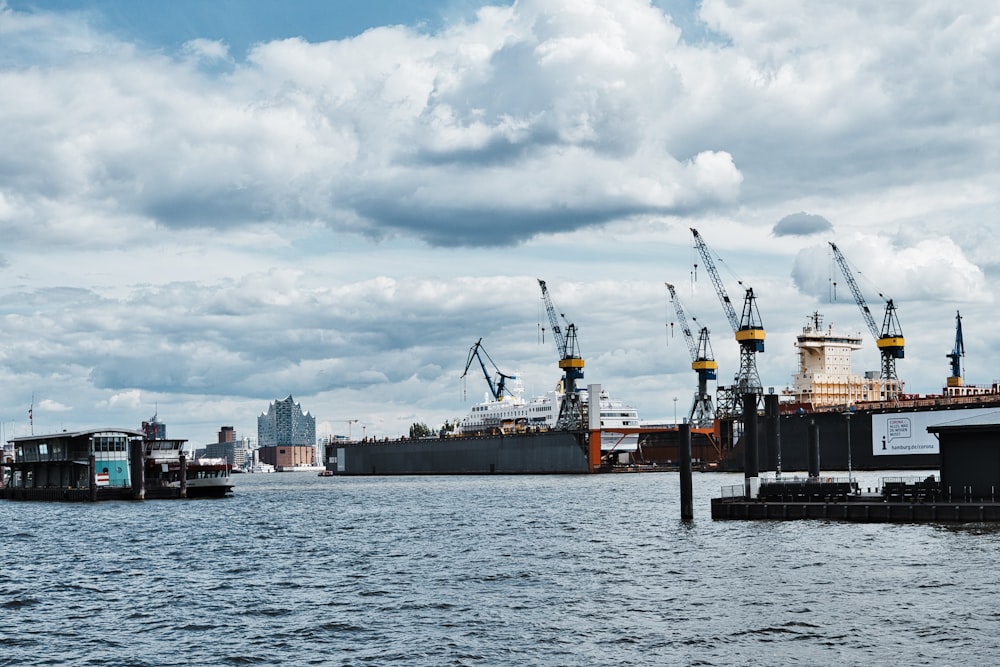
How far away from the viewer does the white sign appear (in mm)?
138875

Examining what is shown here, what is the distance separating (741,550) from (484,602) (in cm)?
1707

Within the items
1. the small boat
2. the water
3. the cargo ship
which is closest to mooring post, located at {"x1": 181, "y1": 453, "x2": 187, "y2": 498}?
the small boat

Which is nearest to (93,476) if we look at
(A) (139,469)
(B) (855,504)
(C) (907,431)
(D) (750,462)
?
(A) (139,469)

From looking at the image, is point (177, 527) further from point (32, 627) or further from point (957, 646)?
point (957, 646)

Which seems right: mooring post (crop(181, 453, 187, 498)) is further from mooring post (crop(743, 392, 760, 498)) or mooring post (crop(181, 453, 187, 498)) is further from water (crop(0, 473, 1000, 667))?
mooring post (crop(743, 392, 760, 498))

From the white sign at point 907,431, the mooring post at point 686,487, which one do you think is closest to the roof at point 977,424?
the mooring post at point 686,487

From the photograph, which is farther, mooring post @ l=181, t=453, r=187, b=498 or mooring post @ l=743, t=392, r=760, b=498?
mooring post @ l=181, t=453, r=187, b=498

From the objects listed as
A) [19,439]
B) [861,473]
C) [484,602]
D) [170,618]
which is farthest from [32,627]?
[861,473]

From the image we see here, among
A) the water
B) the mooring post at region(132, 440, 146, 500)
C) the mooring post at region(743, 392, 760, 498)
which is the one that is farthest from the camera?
the mooring post at region(132, 440, 146, 500)

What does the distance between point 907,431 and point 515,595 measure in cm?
11124

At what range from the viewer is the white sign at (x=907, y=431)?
456 feet

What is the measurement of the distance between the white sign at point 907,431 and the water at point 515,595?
74590 mm

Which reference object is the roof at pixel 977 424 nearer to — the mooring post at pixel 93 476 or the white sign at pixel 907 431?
the white sign at pixel 907 431

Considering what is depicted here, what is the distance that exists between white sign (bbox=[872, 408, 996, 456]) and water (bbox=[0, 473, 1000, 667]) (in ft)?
245
